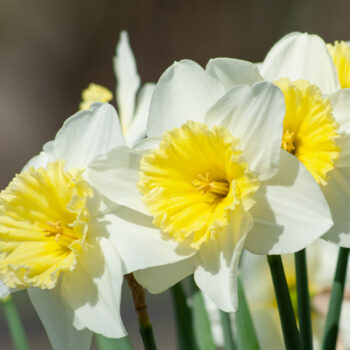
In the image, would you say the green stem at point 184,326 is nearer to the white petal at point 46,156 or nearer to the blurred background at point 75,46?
the white petal at point 46,156

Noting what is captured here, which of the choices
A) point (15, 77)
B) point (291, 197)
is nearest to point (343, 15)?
point (15, 77)

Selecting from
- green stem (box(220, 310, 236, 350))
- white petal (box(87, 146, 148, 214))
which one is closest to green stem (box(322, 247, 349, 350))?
green stem (box(220, 310, 236, 350))

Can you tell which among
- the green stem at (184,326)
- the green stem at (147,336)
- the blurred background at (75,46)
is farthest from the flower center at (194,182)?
the blurred background at (75,46)

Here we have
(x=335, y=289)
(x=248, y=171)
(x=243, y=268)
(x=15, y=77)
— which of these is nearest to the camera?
(x=248, y=171)

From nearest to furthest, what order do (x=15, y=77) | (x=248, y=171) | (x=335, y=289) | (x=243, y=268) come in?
(x=248, y=171) < (x=335, y=289) < (x=243, y=268) < (x=15, y=77)

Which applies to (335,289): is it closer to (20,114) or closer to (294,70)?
(294,70)

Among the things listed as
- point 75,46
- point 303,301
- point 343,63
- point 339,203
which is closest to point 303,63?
point 343,63

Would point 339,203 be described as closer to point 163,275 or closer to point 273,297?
point 163,275
